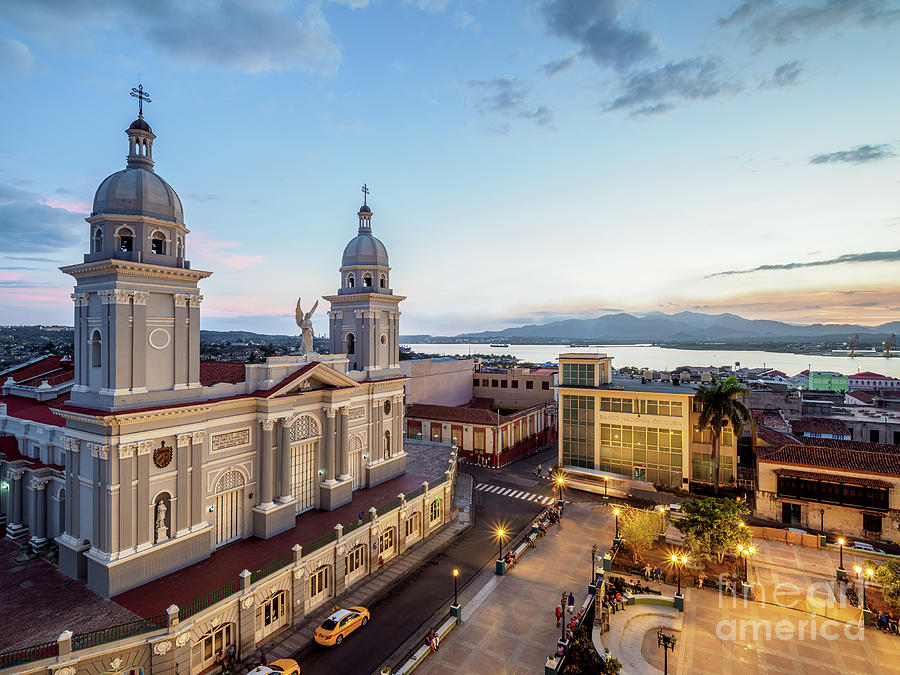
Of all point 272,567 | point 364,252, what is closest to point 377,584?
point 272,567

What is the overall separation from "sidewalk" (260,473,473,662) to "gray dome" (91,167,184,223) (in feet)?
69.0

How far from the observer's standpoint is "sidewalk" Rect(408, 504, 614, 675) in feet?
66.7

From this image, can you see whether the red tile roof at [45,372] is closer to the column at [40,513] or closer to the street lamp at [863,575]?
the column at [40,513]

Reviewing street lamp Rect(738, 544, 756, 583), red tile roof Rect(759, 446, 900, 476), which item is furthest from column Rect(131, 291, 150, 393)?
red tile roof Rect(759, 446, 900, 476)

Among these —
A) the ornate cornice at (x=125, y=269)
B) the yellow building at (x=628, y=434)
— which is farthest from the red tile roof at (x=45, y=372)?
the yellow building at (x=628, y=434)

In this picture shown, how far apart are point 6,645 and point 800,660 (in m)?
32.0

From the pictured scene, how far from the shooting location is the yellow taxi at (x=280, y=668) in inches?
710

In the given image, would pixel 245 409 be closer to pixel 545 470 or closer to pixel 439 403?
pixel 545 470

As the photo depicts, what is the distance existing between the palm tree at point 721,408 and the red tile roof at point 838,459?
3.84 metres

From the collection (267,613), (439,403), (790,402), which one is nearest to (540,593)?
(267,613)

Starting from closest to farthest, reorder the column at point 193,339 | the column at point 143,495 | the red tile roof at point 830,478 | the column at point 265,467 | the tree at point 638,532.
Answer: the column at point 143,495 → the column at point 193,339 → the column at point 265,467 → the tree at point 638,532 → the red tile roof at point 830,478

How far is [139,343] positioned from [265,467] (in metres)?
9.37

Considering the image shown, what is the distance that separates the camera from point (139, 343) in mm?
20953

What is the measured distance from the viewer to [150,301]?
2167 centimetres
